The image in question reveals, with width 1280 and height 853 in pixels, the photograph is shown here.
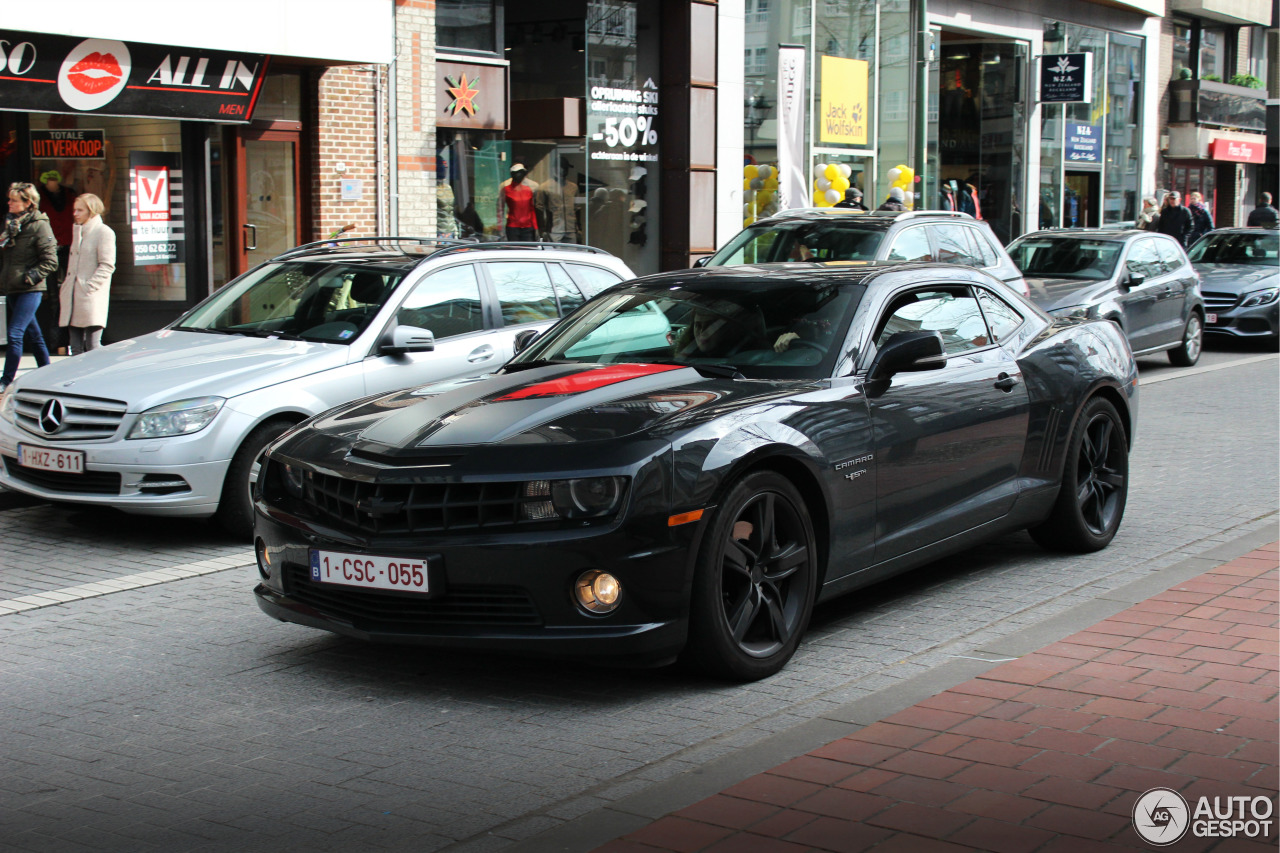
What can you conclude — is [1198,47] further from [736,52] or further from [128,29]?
[128,29]

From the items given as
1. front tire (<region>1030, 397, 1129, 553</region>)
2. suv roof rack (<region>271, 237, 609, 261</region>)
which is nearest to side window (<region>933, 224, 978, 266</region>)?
suv roof rack (<region>271, 237, 609, 261</region>)

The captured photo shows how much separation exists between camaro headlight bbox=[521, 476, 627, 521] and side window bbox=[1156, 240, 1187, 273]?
14.0 meters

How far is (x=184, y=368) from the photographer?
25.9ft

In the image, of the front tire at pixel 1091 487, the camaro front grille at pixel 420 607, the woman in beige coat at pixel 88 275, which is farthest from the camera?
the woman in beige coat at pixel 88 275

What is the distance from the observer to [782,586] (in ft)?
17.1

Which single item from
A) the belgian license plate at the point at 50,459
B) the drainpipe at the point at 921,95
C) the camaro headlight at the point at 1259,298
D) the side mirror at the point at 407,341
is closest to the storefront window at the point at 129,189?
the belgian license plate at the point at 50,459

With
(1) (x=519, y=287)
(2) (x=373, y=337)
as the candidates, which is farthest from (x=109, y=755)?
(1) (x=519, y=287)

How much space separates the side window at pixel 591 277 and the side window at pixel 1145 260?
8589 millimetres

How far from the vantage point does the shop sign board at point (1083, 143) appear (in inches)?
1315

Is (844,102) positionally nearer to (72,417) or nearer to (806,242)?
(806,242)

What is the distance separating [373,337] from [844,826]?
536cm

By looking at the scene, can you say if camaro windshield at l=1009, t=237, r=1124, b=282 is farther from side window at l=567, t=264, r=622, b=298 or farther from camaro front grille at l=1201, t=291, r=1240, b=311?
side window at l=567, t=264, r=622, b=298

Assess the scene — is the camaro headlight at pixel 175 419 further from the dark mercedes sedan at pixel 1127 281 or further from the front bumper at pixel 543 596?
the dark mercedes sedan at pixel 1127 281

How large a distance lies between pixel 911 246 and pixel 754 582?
26.3 ft
